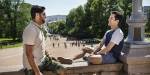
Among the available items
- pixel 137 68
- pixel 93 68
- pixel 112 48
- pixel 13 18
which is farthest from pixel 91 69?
pixel 13 18

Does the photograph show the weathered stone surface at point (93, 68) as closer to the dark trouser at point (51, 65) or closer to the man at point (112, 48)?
the man at point (112, 48)

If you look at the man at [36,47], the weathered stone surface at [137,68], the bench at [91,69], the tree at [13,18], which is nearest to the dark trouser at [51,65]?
the man at [36,47]

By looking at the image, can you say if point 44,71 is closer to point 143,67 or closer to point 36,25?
point 36,25

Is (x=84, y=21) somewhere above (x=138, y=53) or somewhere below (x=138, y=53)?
below

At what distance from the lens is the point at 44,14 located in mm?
5457

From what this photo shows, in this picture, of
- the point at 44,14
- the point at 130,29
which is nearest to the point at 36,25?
the point at 44,14

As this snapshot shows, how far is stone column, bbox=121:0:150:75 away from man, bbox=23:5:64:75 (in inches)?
57.6

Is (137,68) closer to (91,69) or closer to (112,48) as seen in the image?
(112,48)

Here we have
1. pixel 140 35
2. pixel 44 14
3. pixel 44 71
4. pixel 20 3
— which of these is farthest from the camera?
pixel 20 3

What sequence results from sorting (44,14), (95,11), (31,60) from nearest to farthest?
(31,60)
(44,14)
(95,11)

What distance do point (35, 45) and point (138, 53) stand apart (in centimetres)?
220

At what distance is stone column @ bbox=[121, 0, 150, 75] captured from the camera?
20.6 ft

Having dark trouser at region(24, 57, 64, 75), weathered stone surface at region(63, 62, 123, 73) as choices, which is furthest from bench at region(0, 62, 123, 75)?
dark trouser at region(24, 57, 64, 75)

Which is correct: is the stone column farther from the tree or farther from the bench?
the tree
